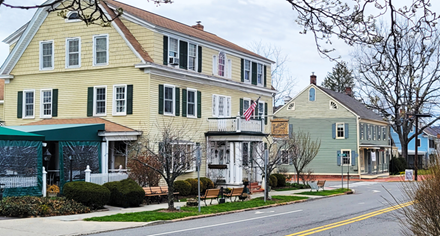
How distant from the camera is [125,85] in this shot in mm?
28250

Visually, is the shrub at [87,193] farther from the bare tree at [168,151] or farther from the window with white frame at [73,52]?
the window with white frame at [73,52]

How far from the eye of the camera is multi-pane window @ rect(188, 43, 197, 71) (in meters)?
30.6

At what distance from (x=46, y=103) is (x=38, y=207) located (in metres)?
12.5

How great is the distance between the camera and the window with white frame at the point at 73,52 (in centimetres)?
2964

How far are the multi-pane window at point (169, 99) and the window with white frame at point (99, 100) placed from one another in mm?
3336

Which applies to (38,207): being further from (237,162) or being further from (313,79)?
(313,79)

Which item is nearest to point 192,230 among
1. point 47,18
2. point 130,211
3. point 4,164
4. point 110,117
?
point 130,211

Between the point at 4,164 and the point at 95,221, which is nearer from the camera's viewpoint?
the point at 95,221

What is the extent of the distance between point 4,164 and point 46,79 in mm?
9935

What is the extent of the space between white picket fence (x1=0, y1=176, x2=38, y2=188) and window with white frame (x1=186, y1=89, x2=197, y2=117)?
1066 centimetres

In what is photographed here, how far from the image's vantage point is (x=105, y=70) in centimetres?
2895

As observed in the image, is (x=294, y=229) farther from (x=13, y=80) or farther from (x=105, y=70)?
(x=13, y=80)

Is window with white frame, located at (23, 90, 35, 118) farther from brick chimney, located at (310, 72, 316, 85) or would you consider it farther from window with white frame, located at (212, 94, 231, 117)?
brick chimney, located at (310, 72, 316, 85)

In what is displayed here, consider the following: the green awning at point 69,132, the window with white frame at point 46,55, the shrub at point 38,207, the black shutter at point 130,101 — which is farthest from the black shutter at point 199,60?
the shrub at point 38,207
